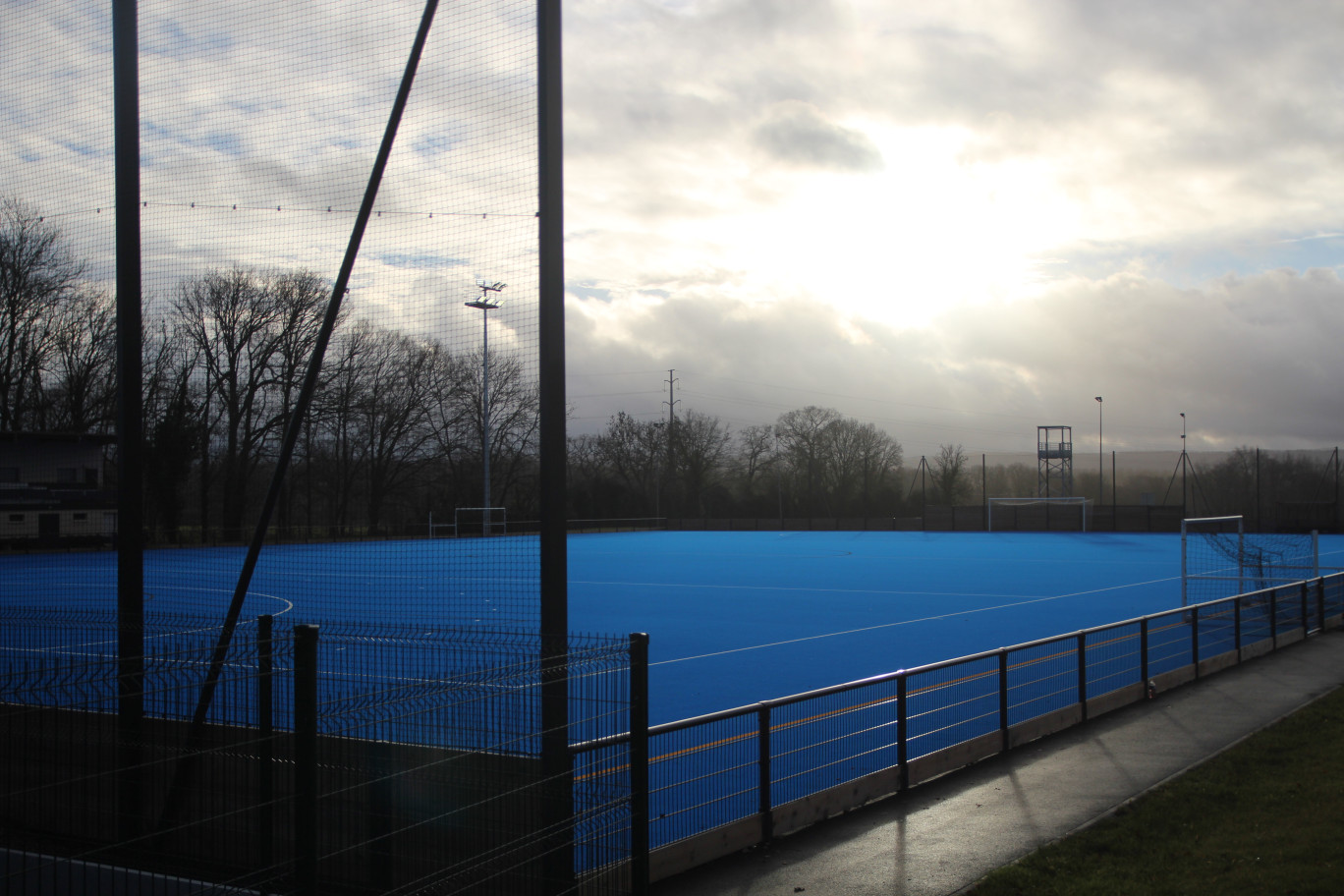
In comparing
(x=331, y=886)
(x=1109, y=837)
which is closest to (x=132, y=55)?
(x=331, y=886)

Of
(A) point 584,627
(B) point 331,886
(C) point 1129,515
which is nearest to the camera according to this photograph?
(B) point 331,886

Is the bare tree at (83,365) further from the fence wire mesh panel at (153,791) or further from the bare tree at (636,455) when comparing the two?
the bare tree at (636,455)

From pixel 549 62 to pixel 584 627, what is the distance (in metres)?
16.0

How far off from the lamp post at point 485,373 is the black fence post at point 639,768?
2634mm

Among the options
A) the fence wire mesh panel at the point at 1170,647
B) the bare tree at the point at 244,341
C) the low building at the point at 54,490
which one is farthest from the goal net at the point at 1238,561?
the low building at the point at 54,490

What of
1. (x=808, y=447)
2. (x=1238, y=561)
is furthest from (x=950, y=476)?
(x=1238, y=561)

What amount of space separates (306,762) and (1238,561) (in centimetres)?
2044

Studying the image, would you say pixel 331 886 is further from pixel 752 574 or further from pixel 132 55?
pixel 752 574

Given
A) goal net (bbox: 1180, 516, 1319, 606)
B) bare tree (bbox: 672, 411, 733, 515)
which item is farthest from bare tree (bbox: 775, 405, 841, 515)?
goal net (bbox: 1180, 516, 1319, 606)

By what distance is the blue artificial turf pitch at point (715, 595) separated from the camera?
14.3 m

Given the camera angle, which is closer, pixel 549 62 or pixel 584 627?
pixel 549 62

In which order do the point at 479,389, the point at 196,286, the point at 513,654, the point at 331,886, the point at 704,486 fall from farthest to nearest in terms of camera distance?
1. the point at 704,486
2. the point at 196,286
3. the point at 479,389
4. the point at 513,654
5. the point at 331,886

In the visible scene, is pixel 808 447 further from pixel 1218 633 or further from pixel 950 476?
pixel 1218 633

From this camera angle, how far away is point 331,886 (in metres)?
4.38
